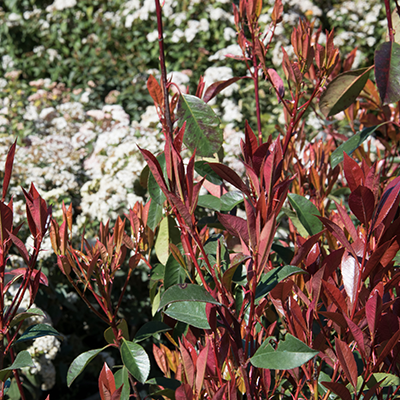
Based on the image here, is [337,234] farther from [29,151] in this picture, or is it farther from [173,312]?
[29,151]

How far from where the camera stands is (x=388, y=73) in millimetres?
932

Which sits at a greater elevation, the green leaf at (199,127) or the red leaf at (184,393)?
the green leaf at (199,127)

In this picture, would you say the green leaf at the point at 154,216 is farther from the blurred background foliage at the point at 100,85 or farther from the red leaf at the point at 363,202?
the blurred background foliage at the point at 100,85

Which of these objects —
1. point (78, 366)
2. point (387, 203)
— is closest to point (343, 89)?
point (387, 203)

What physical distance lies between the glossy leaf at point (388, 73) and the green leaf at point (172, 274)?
0.61m

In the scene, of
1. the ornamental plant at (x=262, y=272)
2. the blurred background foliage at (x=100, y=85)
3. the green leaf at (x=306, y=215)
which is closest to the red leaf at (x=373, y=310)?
the ornamental plant at (x=262, y=272)

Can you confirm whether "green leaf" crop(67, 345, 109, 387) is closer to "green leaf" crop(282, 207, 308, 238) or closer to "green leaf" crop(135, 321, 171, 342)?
"green leaf" crop(135, 321, 171, 342)

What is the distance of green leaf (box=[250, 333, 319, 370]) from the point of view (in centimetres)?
60

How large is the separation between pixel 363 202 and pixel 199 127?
478mm

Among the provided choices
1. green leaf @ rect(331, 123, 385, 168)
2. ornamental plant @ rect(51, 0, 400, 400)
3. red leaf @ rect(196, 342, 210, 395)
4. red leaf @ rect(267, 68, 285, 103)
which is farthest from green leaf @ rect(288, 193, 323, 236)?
red leaf @ rect(196, 342, 210, 395)

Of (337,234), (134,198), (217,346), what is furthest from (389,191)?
(134,198)

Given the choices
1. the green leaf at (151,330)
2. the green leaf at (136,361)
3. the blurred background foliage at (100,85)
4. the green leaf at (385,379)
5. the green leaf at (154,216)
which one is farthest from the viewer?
the blurred background foliage at (100,85)

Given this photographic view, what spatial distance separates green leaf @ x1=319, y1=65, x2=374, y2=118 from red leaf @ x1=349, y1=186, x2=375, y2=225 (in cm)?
40

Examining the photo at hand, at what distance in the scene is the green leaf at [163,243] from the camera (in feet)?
3.40
